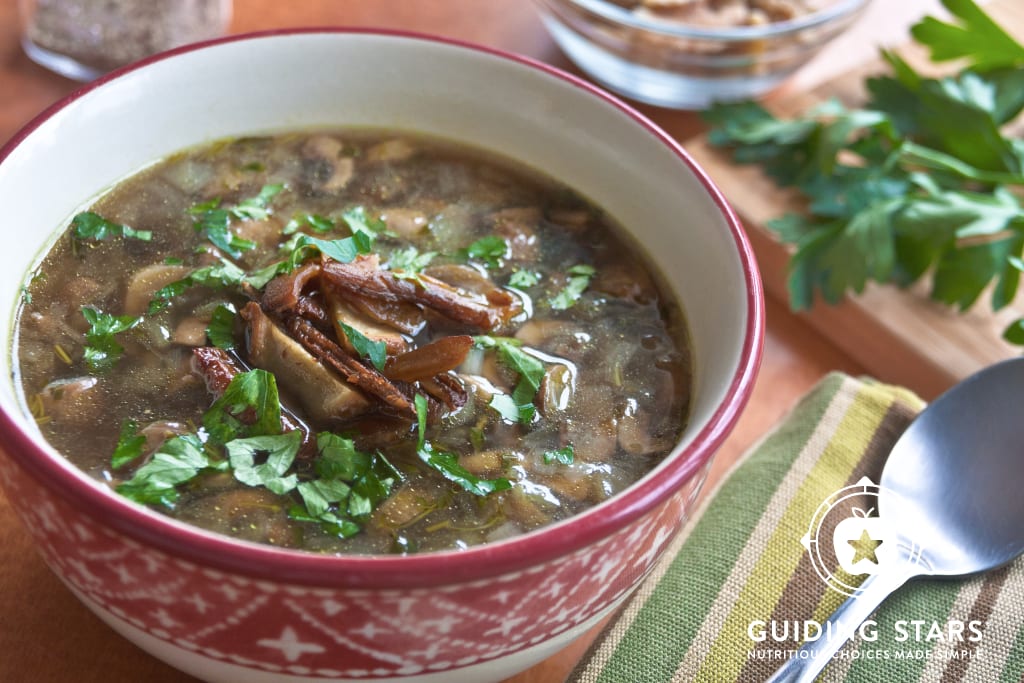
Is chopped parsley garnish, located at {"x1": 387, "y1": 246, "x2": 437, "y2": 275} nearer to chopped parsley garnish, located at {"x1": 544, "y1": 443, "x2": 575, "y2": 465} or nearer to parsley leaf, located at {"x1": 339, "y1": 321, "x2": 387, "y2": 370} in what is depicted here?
parsley leaf, located at {"x1": 339, "y1": 321, "x2": 387, "y2": 370}

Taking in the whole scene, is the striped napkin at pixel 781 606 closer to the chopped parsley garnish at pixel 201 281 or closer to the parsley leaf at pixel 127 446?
the parsley leaf at pixel 127 446

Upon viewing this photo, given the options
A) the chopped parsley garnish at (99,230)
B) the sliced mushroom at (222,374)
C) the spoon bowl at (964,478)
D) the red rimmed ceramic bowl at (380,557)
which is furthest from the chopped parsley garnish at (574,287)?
the chopped parsley garnish at (99,230)

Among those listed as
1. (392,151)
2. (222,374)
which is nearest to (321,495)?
(222,374)

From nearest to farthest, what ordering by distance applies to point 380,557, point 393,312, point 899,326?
point 380,557, point 393,312, point 899,326

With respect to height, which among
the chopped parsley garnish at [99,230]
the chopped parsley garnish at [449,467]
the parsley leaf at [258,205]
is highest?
the chopped parsley garnish at [99,230]

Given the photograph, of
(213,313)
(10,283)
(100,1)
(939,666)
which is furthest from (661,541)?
(100,1)

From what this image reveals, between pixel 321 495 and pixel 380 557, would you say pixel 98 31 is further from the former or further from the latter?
pixel 380 557

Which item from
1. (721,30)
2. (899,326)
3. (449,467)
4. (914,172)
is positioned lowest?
(899,326)
